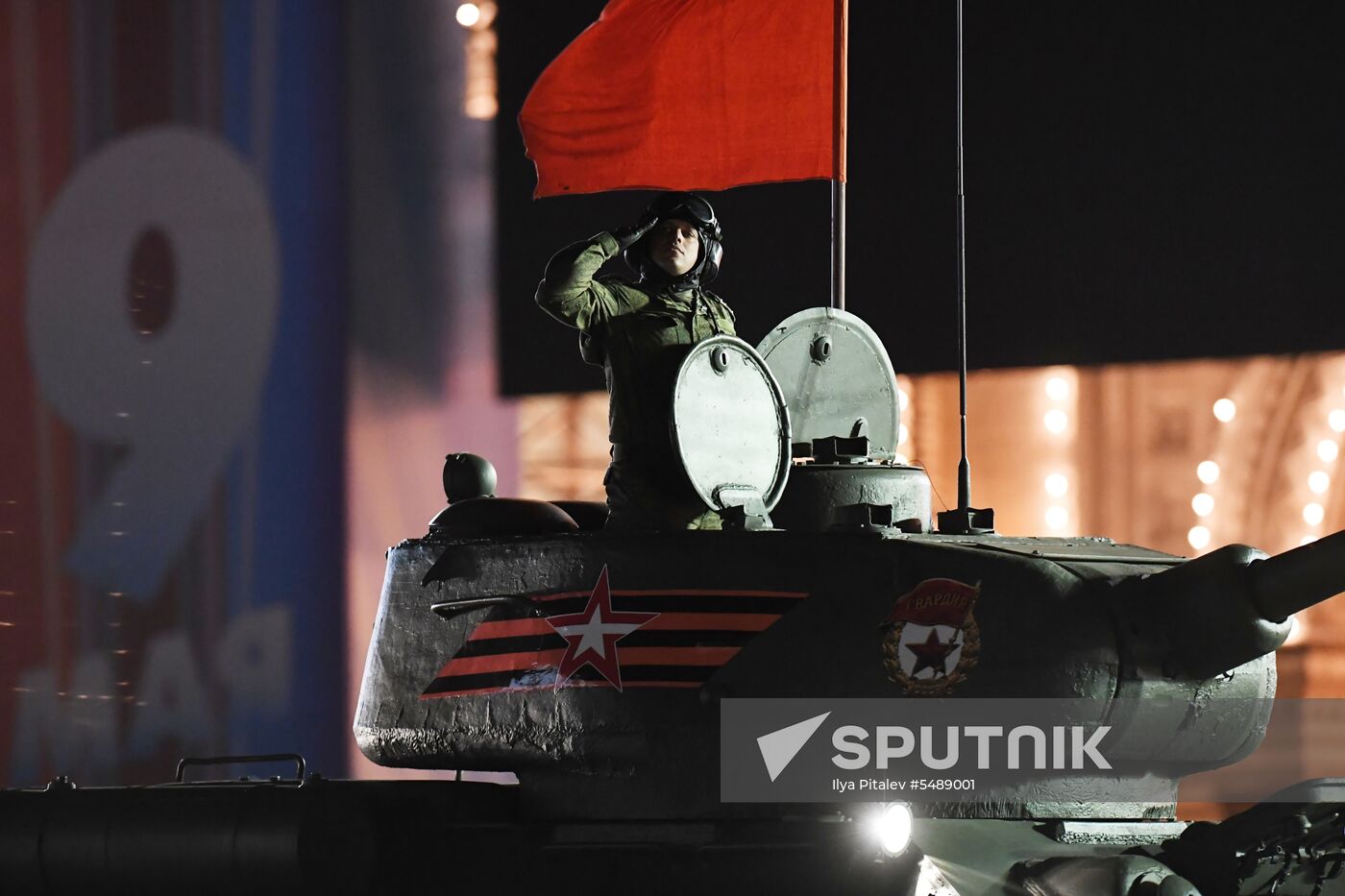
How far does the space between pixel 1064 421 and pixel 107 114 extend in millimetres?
8878

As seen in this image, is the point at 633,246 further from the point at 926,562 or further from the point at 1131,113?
the point at 1131,113

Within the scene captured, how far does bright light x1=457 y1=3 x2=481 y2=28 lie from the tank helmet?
9284mm

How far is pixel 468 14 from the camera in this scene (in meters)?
16.2

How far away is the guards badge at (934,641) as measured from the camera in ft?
19.5

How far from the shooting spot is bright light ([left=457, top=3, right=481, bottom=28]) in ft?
52.9

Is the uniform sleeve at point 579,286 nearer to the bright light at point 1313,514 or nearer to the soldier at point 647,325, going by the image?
the soldier at point 647,325

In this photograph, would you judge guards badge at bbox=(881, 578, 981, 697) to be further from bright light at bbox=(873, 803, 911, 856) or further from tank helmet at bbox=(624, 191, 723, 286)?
tank helmet at bbox=(624, 191, 723, 286)

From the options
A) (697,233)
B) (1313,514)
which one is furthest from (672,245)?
(1313,514)

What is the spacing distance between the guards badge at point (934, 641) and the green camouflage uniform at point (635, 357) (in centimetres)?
111

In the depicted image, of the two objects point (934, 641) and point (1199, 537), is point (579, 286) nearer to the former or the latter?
point (934, 641)

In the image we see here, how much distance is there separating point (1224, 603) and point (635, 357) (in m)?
2.41

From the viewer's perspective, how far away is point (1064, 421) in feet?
44.0

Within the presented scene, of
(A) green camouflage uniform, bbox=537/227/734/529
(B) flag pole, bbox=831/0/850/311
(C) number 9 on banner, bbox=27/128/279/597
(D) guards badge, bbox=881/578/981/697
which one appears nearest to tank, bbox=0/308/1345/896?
(D) guards badge, bbox=881/578/981/697

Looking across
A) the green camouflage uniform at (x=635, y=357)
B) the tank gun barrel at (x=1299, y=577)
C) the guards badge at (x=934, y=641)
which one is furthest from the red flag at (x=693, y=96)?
the tank gun barrel at (x=1299, y=577)
